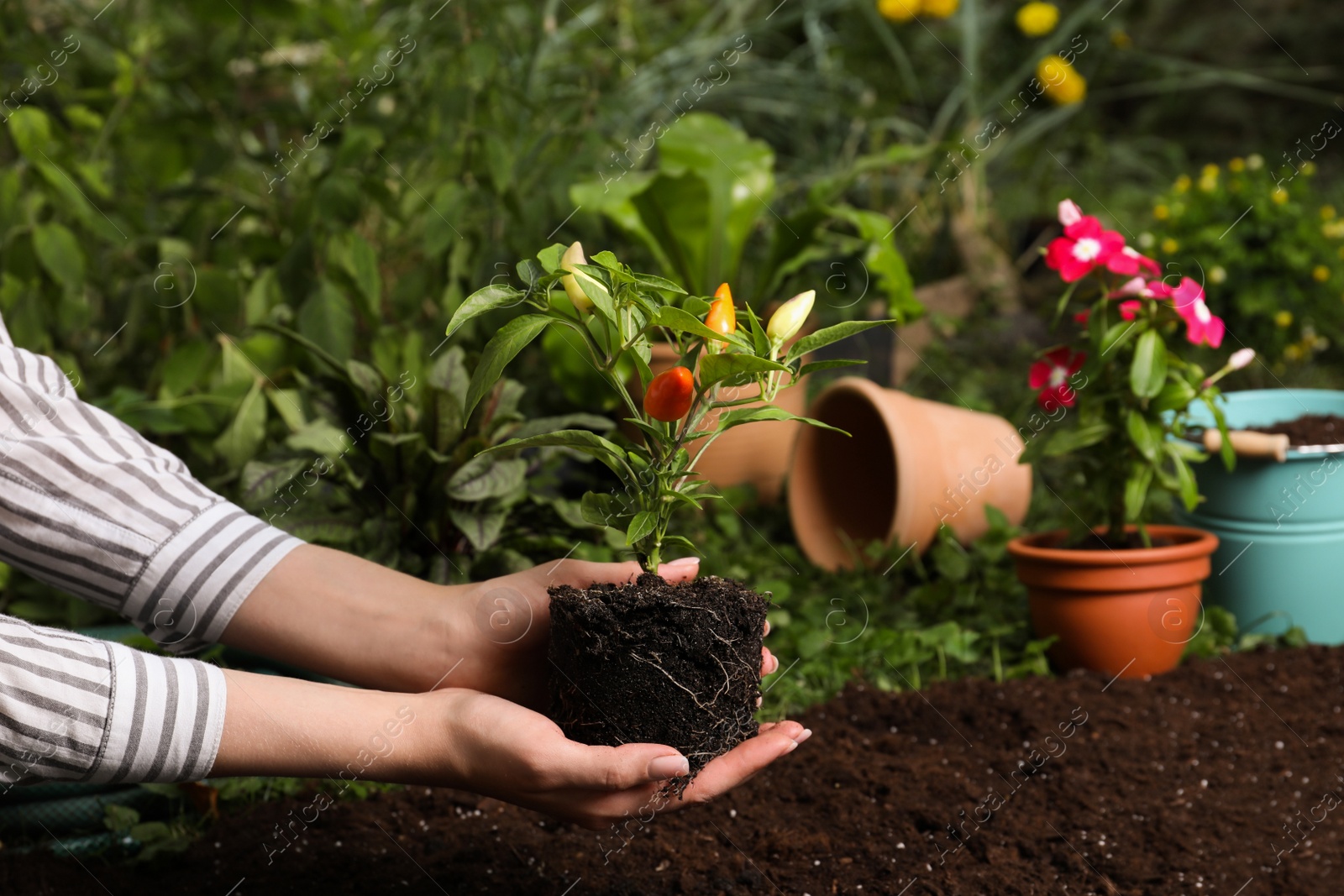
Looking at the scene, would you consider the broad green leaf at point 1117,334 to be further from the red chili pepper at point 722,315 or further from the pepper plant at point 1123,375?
the red chili pepper at point 722,315

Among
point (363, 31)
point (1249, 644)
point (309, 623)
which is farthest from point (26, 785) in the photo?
point (1249, 644)

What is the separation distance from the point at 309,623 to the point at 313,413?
76cm

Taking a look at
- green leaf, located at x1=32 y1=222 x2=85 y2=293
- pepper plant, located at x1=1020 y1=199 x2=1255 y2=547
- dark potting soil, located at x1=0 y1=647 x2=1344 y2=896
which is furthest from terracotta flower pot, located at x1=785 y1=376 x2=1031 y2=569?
green leaf, located at x1=32 y1=222 x2=85 y2=293

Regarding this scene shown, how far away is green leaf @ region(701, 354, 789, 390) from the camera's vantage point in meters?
0.88

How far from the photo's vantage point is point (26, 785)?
4.50 ft

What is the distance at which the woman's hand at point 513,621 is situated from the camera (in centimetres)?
108

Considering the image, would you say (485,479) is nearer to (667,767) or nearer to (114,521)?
(114,521)

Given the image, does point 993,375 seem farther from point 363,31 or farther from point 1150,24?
point 1150,24

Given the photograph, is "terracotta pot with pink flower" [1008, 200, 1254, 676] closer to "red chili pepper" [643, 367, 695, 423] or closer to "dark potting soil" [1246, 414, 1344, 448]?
"dark potting soil" [1246, 414, 1344, 448]

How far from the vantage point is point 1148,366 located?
1.65 m

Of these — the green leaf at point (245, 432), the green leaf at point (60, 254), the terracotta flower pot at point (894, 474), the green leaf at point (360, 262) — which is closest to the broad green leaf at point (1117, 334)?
the terracotta flower pot at point (894, 474)

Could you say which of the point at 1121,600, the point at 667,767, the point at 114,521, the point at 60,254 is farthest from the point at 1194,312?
the point at 60,254

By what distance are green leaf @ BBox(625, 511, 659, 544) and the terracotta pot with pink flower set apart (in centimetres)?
102

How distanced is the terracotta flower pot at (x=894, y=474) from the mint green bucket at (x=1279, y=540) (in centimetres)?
40
